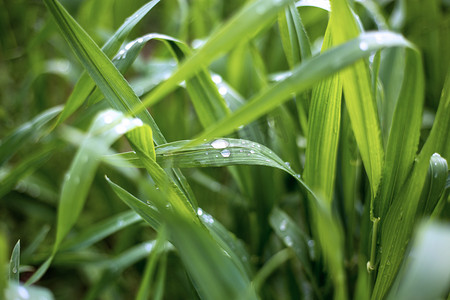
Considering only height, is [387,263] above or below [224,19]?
below

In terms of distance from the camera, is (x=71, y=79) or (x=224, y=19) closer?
(x=71, y=79)

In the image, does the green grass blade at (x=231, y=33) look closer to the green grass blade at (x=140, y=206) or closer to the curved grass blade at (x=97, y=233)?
the green grass blade at (x=140, y=206)

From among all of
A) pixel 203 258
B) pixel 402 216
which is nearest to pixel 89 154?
pixel 203 258

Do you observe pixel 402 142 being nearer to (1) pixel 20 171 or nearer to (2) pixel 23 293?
(2) pixel 23 293

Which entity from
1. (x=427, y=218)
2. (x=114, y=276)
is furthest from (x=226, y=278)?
(x=114, y=276)

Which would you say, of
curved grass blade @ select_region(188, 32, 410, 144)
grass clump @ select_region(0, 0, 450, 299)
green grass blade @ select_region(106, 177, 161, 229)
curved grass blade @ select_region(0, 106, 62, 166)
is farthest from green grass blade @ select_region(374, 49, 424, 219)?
curved grass blade @ select_region(0, 106, 62, 166)

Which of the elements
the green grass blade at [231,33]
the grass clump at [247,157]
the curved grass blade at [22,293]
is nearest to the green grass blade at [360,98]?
the grass clump at [247,157]

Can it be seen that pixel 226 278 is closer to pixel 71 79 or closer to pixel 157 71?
pixel 157 71
